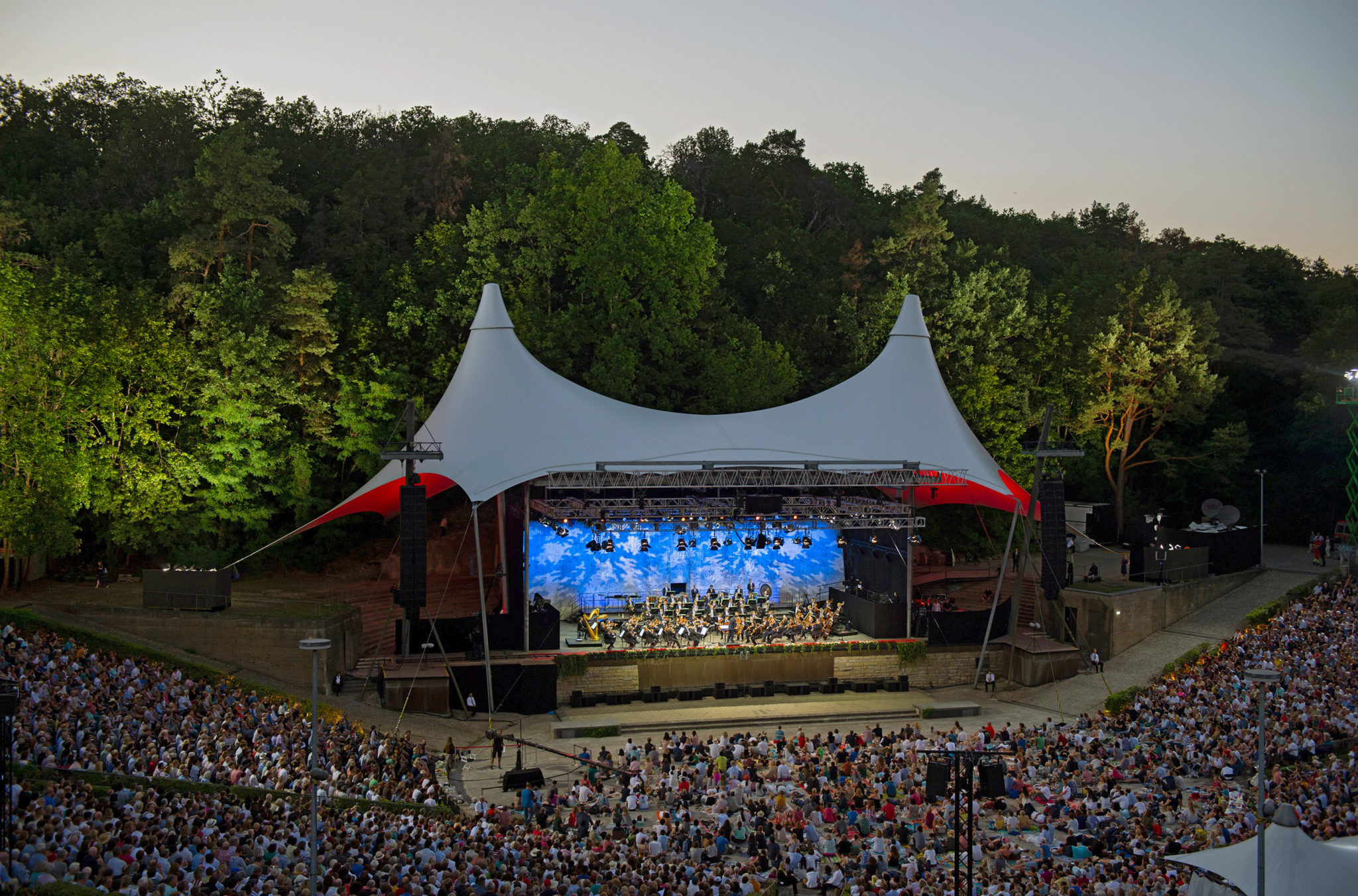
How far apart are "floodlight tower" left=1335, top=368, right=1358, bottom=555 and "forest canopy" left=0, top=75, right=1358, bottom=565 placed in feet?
10.9

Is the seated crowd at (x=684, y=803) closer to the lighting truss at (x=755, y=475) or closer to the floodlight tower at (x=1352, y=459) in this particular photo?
the lighting truss at (x=755, y=475)

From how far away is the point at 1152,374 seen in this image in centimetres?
3341

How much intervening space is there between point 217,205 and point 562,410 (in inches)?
490

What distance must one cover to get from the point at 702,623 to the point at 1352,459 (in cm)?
2143

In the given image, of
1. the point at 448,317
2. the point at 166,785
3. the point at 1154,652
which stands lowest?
the point at 1154,652

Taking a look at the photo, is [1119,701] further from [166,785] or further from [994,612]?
[166,785]

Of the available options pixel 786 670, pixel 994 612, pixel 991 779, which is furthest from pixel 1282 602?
pixel 991 779

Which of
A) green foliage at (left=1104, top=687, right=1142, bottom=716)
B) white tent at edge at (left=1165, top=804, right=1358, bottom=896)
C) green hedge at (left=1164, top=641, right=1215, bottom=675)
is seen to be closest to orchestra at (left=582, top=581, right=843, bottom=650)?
green foliage at (left=1104, top=687, right=1142, bottom=716)

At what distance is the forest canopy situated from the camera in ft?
82.4

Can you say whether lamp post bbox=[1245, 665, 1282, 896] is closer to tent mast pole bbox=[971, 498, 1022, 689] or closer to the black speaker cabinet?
tent mast pole bbox=[971, 498, 1022, 689]

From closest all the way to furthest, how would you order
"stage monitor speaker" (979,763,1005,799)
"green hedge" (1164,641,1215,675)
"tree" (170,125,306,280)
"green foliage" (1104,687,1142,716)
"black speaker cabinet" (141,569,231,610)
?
"stage monitor speaker" (979,763,1005,799) < "black speaker cabinet" (141,569,231,610) < "green foliage" (1104,687,1142,716) < "green hedge" (1164,641,1215,675) < "tree" (170,125,306,280)

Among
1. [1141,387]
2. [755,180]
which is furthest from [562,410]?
[755,180]

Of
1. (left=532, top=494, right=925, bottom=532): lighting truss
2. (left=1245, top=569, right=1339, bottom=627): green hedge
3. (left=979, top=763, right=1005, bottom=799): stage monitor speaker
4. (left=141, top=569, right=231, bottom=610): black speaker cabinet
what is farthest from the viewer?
(left=1245, top=569, right=1339, bottom=627): green hedge

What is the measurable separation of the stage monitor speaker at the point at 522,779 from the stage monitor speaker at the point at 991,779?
7124 millimetres
